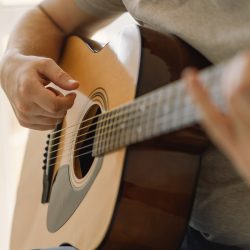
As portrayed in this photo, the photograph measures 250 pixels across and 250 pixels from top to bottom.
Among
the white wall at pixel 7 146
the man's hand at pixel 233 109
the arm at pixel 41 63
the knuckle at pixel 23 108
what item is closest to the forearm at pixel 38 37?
the arm at pixel 41 63

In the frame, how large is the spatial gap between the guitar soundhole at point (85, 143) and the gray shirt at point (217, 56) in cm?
18

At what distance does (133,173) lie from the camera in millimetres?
704

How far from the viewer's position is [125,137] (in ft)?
2.18

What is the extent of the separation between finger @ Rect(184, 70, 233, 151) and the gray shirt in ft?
0.93

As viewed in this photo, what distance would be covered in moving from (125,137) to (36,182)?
458 mm

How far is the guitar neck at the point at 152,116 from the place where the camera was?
49 cm

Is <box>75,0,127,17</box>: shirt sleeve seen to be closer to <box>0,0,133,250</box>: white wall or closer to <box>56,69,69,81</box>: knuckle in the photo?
<box>56,69,69,81</box>: knuckle

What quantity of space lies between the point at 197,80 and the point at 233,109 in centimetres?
4

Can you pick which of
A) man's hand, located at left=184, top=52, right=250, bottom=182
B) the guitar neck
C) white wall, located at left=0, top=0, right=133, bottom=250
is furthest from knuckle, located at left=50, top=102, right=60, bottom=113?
white wall, located at left=0, top=0, right=133, bottom=250

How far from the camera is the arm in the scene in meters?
0.92

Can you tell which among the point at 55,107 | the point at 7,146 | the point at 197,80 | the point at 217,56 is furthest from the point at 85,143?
the point at 7,146

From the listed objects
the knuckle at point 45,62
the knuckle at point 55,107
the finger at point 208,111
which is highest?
the finger at point 208,111

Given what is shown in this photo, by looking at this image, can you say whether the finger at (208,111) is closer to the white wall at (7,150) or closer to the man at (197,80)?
the man at (197,80)

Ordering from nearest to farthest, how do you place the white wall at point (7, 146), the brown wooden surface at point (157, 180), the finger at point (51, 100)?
the brown wooden surface at point (157, 180) < the finger at point (51, 100) < the white wall at point (7, 146)
